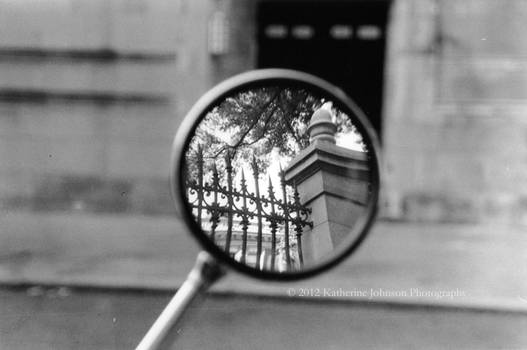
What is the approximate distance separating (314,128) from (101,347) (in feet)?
9.85

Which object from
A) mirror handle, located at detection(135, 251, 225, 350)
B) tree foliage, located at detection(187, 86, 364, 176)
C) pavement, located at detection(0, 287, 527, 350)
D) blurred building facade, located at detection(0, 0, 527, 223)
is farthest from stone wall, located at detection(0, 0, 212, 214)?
mirror handle, located at detection(135, 251, 225, 350)

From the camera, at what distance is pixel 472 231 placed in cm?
708

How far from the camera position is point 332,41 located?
7.64m

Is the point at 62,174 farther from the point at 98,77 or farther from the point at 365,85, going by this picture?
the point at 365,85

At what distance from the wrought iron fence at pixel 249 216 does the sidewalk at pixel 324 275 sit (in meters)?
3.02

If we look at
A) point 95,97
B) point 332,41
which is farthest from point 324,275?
point 95,97

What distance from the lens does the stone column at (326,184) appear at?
105cm

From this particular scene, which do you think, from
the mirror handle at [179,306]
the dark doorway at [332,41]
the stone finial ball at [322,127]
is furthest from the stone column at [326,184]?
the dark doorway at [332,41]

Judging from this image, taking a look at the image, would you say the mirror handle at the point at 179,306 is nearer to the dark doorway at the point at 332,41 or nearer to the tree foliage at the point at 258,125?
the tree foliage at the point at 258,125

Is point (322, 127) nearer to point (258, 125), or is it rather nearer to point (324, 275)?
point (258, 125)

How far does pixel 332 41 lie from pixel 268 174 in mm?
6956

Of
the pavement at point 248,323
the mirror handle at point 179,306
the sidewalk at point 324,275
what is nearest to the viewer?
the mirror handle at point 179,306

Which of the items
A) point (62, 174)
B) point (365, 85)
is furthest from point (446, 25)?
point (62, 174)

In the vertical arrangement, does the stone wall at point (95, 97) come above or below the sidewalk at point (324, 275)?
above
